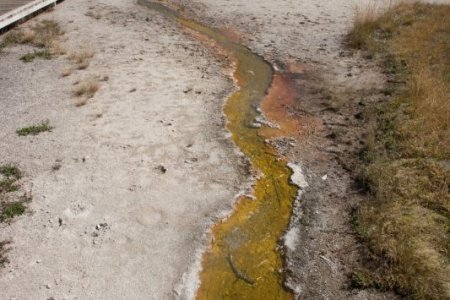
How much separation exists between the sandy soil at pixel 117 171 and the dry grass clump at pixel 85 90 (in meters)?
0.16

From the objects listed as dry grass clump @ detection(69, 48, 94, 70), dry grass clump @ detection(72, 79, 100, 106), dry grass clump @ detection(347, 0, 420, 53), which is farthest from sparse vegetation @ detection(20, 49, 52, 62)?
dry grass clump @ detection(347, 0, 420, 53)

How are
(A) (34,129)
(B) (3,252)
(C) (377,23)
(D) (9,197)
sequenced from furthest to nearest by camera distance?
(C) (377,23), (A) (34,129), (D) (9,197), (B) (3,252)

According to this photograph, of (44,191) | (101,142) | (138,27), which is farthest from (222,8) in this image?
(44,191)

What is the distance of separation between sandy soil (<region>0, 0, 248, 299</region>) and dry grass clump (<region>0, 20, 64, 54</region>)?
20.8 inches

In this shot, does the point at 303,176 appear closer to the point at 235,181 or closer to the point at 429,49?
the point at 235,181

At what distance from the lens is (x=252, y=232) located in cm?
610

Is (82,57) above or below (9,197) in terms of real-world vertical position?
above

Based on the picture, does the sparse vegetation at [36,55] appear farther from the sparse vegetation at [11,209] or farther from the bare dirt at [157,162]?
the sparse vegetation at [11,209]

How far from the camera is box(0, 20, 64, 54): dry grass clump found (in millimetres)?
11758

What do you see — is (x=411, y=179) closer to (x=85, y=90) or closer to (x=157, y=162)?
(x=157, y=162)

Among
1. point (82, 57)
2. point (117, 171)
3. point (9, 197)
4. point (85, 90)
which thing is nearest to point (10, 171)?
point (9, 197)

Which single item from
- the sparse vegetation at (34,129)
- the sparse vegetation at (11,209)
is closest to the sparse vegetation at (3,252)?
the sparse vegetation at (11,209)

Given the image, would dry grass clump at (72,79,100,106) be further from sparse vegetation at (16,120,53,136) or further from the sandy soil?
sparse vegetation at (16,120,53,136)

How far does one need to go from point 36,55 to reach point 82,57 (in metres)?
1.29
